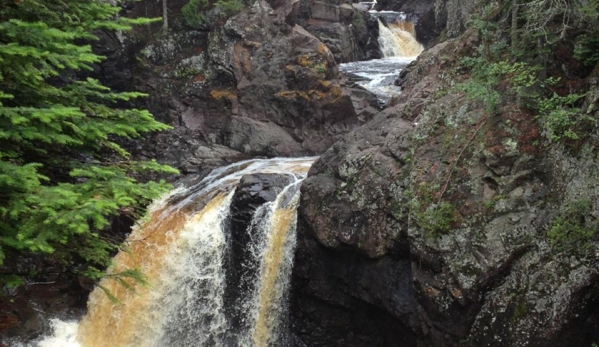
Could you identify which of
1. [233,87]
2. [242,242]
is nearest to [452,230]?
[242,242]

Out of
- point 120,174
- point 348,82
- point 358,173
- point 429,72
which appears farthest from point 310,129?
point 120,174

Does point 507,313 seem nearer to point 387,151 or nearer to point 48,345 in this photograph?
point 387,151

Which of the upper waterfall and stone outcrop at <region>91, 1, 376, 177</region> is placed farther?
the upper waterfall

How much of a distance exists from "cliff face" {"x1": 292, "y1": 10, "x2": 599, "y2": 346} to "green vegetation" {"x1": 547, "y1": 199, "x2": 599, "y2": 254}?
0.06ft

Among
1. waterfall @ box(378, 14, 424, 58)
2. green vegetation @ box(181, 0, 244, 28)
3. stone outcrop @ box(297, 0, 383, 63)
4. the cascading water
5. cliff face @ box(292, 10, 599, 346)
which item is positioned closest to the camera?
cliff face @ box(292, 10, 599, 346)

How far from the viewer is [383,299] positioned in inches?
400

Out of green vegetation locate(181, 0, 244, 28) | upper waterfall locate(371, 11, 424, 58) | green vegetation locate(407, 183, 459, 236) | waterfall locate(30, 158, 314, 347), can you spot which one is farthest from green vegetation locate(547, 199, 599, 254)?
upper waterfall locate(371, 11, 424, 58)

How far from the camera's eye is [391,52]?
30.7 meters

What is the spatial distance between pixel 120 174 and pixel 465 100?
302 inches

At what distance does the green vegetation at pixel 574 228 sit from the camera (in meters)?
7.18

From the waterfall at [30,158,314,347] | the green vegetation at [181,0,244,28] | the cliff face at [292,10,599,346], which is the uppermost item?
the green vegetation at [181,0,244,28]

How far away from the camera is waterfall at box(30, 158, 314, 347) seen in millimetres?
11750

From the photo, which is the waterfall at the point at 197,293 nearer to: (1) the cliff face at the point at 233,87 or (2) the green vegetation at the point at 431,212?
(2) the green vegetation at the point at 431,212

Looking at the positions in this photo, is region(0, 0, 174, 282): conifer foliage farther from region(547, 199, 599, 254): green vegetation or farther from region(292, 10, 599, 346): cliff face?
region(547, 199, 599, 254): green vegetation
